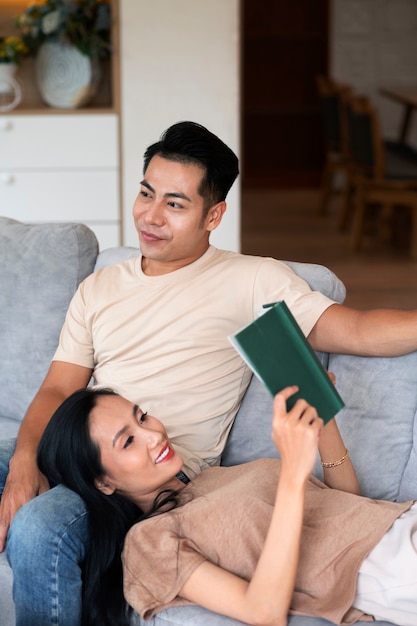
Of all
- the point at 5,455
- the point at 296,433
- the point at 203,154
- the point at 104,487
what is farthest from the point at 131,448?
the point at 203,154

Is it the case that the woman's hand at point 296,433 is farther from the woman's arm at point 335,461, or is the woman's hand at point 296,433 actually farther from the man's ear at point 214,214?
the man's ear at point 214,214

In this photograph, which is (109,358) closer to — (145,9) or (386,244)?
(145,9)

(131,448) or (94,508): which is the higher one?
(131,448)

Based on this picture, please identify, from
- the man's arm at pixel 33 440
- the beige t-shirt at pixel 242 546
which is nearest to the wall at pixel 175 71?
the man's arm at pixel 33 440

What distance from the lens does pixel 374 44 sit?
27.7 ft

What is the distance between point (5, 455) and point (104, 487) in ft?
1.26

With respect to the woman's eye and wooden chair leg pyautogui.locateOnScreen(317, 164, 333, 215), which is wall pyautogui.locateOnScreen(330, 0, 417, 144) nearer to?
wooden chair leg pyautogui.locateOnScreen(317, 164, 333, 215)

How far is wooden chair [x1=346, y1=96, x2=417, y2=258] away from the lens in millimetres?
5766

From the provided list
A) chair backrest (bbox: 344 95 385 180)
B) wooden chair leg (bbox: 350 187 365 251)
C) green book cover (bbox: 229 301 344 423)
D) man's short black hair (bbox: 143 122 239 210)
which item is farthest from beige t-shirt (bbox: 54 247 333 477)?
wooden chair leg (bbox: 350 187 365 251)

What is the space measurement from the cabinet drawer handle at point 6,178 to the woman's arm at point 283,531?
9.63 ft

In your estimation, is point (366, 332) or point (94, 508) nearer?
point (94, 508)

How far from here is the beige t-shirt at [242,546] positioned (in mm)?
1659

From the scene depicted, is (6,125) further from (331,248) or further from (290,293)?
(331,248)

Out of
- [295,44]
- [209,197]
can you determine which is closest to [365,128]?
[295,44]
